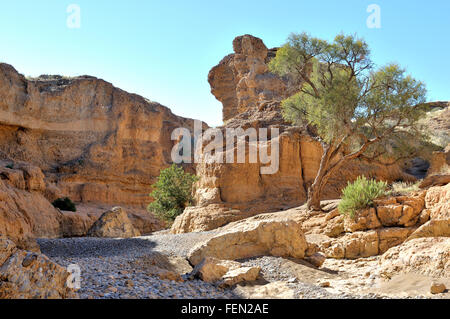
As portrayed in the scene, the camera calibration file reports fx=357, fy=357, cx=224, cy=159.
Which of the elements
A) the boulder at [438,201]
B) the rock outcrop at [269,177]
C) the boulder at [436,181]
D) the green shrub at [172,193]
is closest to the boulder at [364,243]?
the boulder at [438,201]

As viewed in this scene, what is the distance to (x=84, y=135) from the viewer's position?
1542 inches

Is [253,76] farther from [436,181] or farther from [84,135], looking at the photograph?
[436,181]

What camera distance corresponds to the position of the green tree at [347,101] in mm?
13281

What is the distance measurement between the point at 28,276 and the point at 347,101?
12098mm

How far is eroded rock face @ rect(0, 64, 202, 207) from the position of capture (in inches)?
1373

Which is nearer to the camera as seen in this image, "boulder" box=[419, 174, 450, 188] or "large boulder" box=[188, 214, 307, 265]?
"large boulder" box=[188, 214, 307, 265]

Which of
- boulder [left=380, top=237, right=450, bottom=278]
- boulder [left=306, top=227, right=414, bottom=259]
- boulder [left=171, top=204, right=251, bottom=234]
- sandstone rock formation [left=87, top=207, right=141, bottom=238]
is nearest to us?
boulder [left=380, top=237, right=450, bottom=278]

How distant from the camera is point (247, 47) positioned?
31.7 meters

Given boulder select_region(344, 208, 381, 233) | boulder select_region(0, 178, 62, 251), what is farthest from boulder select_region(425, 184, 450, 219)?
boulder select_region(0, 178, 62, 251)

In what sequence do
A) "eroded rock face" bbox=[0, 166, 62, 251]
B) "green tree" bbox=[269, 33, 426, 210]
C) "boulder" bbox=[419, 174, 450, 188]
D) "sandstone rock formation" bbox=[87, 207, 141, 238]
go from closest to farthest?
"boulder" bbox=[419, 174, 450, 188] < "green tree" bbox=[269, 33, 426, 210] < "eroded rock face" bbox=[0, 166, 62, 251] < "sandstone rock formation" bbox=[87, 207, 141, 238]

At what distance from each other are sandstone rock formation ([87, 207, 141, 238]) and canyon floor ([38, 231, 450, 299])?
6977 mm

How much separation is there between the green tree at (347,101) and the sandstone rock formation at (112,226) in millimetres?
9837

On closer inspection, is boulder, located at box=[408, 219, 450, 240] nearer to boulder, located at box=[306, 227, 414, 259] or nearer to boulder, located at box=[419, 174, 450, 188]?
boulder, located at box=[306, 227, 414, 259]

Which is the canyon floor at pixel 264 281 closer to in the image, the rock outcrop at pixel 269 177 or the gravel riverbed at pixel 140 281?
the gravel riverbed at pixel 140 281
